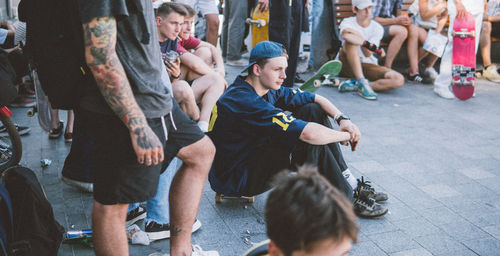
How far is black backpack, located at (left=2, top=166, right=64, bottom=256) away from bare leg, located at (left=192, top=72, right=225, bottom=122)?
6.89 ft

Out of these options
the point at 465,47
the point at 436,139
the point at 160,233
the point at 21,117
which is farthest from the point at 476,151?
the point at 21,117

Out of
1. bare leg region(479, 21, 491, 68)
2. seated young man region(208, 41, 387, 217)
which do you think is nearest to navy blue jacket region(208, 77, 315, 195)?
seated young man region(208, 41, 387, 217)

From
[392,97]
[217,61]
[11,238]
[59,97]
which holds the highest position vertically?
[59,97]

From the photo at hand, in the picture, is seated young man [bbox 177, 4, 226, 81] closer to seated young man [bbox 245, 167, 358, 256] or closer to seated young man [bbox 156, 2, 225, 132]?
seated young man [bbox 156, 2, 225, 132]

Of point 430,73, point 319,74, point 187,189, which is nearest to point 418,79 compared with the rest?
point 430,73

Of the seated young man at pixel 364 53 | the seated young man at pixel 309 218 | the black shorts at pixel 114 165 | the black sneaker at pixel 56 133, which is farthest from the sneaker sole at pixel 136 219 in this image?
the seated young man at pixel 364 53

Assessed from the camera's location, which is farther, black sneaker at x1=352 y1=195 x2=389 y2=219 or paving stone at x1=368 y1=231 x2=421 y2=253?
black sneaker at x1=352 y1=195 x2=389 y2=219

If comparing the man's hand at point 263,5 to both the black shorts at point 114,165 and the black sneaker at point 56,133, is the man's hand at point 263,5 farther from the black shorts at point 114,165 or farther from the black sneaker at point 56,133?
the black shorts at point 114,165

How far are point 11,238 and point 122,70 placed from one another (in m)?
1.22

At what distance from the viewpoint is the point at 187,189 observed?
2459 millimetres

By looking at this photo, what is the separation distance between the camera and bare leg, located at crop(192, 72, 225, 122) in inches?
181

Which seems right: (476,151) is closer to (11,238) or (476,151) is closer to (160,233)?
(160,233)

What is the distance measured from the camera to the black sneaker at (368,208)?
3473 mm

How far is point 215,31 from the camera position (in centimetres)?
689
